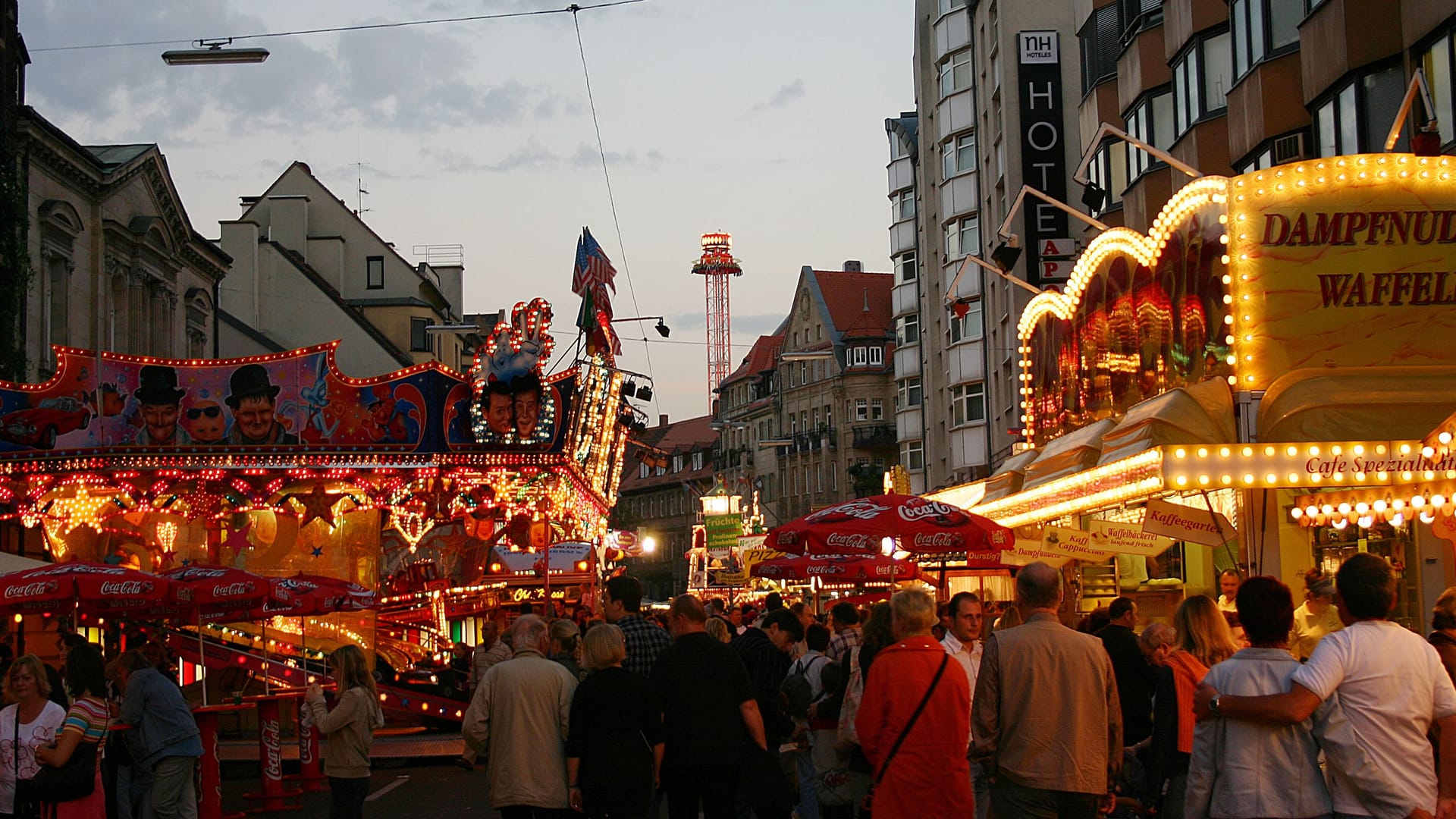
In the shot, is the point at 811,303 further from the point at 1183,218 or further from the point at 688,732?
the point at 688,732

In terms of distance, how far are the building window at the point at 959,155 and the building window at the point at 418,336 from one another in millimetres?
17964

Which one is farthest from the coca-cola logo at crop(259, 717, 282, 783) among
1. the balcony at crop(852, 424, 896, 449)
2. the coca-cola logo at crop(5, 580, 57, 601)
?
the balcony at crop(852, 424, 896, 449)

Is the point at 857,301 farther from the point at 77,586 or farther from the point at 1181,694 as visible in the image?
the point at 1181,694

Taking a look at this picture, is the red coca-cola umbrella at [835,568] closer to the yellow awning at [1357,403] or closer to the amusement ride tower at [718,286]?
the yellow awning at [1357,403]

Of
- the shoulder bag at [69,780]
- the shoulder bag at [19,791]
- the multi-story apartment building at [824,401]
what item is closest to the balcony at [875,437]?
the multi-story apartment building at [824,401]

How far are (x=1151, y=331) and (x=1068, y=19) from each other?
2493 centimetres

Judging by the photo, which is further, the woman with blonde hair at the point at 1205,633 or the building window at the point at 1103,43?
the building window at the point at 1103,43

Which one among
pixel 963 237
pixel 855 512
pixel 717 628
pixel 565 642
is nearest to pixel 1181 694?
pixel 717 628

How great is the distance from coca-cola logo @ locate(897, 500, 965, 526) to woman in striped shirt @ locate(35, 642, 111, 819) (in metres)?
7.17

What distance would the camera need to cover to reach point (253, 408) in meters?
25.3

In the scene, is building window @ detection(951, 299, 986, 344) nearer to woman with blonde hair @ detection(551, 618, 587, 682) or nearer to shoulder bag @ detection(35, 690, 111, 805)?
woman with blonde hair @ detection(551, 618, 587, 682)

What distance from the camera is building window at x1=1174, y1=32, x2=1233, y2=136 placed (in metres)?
24.1

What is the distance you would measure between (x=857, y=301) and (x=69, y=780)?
281 ft

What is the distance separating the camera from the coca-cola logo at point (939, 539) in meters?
14.7
